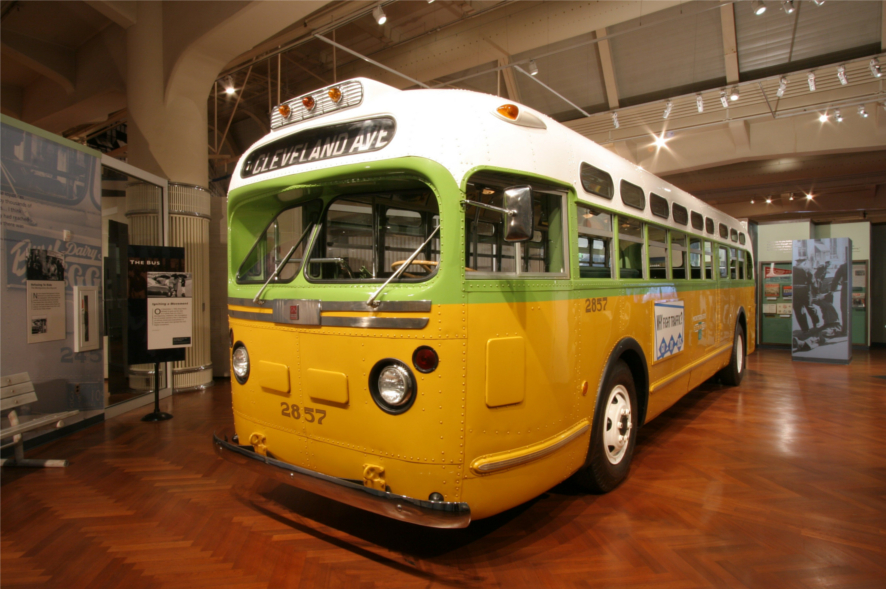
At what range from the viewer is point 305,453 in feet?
8.96

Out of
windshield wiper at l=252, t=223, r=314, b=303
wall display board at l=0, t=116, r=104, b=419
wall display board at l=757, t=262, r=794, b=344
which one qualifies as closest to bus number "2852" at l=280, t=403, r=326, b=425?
windshield wiper at l=252, t=223, r=314, b=303

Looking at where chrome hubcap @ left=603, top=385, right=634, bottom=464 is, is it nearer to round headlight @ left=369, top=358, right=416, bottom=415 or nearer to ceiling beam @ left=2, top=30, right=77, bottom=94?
round headlight @ left=369, top=358, right=416, bottom=415

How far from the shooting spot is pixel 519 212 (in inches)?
86.7

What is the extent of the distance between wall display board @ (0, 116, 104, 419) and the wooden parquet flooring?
760mm

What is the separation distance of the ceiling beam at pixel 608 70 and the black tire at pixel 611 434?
24.9 feet

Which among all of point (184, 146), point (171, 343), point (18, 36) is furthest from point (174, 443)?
point (18, 36)

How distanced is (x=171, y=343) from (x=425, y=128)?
467 cm

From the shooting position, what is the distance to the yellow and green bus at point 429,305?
2.29 metres

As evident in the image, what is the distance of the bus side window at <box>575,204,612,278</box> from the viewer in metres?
3.01

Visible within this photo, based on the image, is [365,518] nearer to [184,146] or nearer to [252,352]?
[252,352]

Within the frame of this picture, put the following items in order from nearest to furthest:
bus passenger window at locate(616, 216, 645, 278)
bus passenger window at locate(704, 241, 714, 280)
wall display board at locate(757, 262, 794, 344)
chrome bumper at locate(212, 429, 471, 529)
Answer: chrome bumper at locate(212, 429, 471, 529) < bus passenger window at locate(616, 216, 645, 278) < bus passenger window at locate(704, 241, 714, 280) < wall display board at locate(757, 262, 794, 344)

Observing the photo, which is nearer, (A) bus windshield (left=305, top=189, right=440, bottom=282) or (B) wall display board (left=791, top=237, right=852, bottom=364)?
(A) bus windshield (left=305, top=189, right=440, bottom=282)

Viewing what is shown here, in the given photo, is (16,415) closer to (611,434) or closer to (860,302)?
(611,434)

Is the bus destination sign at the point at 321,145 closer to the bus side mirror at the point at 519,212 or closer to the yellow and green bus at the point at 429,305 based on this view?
the yellow and green bus at the point at 429,305
